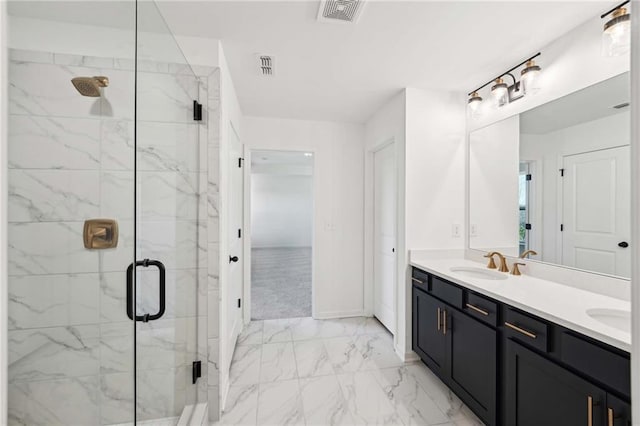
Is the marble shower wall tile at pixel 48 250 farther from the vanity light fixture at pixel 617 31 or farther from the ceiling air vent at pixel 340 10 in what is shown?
the vanity light fixture at pixel 617 31

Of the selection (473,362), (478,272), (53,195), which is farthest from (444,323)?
(53,195)

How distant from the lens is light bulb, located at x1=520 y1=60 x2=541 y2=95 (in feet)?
5.98

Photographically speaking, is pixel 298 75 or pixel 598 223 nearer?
pixel 598 223

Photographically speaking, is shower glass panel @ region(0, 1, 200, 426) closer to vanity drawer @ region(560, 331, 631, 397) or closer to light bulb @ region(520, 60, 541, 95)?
vanity drawer @ region(560, 331, 631, 397)

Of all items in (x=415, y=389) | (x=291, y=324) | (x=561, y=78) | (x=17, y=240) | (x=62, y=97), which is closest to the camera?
(x=17, y=240)

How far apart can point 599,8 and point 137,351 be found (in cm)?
289

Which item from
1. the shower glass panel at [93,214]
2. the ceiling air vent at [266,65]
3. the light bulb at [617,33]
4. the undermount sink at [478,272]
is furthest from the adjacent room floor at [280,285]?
the light bulb at [617,33]

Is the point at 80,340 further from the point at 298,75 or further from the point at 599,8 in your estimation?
the point at 599,8

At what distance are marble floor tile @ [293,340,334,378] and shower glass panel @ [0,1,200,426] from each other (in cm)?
99

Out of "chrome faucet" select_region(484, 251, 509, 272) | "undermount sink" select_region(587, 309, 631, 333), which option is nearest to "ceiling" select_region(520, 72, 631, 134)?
"chrome faucet" select_region(484, 251, 509, 272)

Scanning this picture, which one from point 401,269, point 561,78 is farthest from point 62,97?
point 561,78

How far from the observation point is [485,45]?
181 cm

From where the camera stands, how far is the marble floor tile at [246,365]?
2.16 meters

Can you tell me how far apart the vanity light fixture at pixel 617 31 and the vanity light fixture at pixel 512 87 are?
38 centimetres
